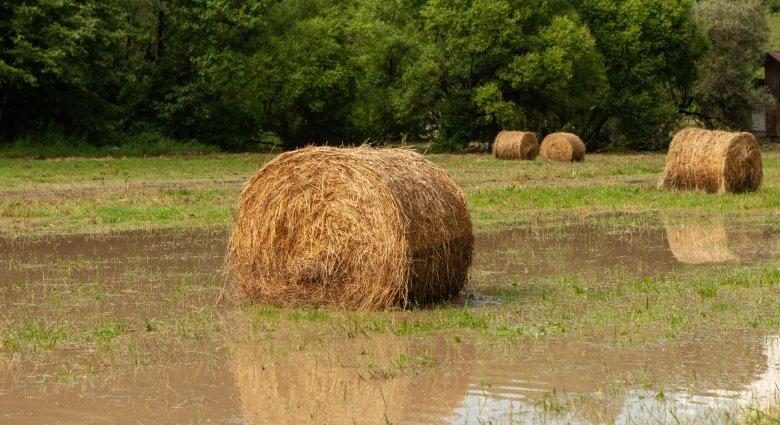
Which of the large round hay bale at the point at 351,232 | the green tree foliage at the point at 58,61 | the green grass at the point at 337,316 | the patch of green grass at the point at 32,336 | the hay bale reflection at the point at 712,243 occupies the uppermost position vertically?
the green tree foliage at the point at 58,61

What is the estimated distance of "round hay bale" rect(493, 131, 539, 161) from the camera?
149ft

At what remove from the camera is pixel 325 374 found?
32.6 ft

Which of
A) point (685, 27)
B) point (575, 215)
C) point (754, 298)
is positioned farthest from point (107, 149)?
point (754, 298)

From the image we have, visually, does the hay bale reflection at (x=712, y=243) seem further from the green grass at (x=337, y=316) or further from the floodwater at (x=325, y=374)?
the floodwater at (x=325, y=374)

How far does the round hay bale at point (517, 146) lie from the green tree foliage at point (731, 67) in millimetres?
→ 20463

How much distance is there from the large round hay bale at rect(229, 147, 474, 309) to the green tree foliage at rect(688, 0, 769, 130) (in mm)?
51935

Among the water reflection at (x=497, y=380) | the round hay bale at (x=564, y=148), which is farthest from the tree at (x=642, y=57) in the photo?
the water reflection at (x=497, y=380)

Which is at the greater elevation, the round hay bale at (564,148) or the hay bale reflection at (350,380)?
the hay bale reflection at (350,380)

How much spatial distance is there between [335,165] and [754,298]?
4.88 meters

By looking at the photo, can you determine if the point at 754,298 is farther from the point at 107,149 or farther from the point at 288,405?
the point at 107,149

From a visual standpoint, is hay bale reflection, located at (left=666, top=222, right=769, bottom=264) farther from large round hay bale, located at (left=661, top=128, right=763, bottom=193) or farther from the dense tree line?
the dense tree line

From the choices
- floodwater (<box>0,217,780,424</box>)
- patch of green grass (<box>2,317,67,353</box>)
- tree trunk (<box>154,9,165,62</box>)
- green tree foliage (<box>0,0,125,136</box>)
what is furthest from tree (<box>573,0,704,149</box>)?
patch of green grass (<box>2,317,67,353</box>)

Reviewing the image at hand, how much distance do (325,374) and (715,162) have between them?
18.6 metres

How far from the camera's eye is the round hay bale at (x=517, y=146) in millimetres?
45344
